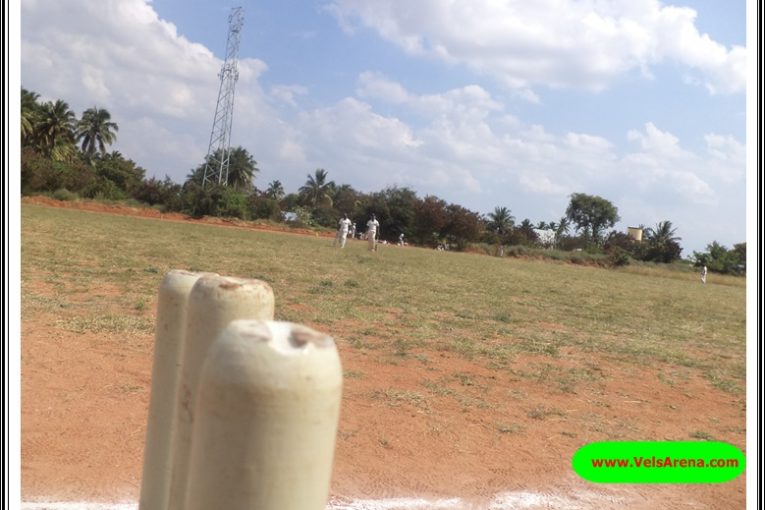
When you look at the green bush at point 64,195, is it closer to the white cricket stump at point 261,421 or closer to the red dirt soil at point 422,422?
the red dirt soil at point 422,422

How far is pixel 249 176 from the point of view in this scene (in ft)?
223

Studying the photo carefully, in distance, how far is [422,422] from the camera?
15.3 ft

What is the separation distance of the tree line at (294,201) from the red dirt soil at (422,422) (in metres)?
40.2

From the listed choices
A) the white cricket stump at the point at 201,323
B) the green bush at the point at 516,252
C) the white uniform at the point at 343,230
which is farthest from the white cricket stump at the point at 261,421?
the green bush at the point at 516,252

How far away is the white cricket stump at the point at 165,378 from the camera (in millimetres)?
2107

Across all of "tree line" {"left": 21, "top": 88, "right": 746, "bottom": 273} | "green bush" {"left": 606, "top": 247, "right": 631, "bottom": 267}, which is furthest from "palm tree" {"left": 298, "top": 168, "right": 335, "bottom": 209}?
"green bush" {"left": 606, "top": 247, "right": 631, "bottom": 267}

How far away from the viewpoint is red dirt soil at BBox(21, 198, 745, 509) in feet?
11.8

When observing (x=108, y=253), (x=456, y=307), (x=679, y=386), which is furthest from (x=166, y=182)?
(x=679, y=386)

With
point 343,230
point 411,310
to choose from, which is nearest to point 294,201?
point 343,230

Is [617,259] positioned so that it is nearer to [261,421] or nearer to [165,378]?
[165,378]

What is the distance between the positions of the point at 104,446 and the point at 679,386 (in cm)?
545

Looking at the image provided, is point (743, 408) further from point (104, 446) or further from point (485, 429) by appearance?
point (104, 446)

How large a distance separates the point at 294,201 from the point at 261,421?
71149 millimetres

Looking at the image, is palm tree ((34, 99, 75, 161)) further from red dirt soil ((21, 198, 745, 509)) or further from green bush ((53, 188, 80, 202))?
red dirt soil ((21, 198, 745, 509))
